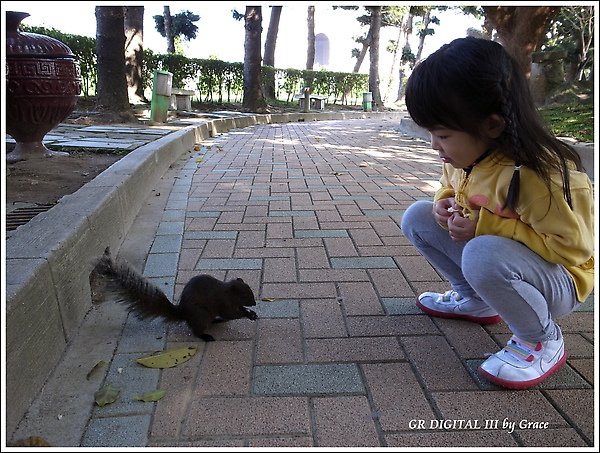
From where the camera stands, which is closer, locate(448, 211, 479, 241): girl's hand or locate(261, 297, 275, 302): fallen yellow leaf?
locate(448, 211, 479, 241): girl's hand

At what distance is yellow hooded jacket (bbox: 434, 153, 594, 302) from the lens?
1.56 m

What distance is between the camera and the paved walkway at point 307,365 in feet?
4.93

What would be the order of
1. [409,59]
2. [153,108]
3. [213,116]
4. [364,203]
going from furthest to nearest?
[409,59], [213,116], [153,108], [364,203]

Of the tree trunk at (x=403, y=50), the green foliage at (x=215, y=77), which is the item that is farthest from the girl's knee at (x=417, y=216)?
the tree trunk at (x=403, y=50)

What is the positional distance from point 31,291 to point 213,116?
11.0 meters

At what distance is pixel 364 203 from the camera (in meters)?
4.23

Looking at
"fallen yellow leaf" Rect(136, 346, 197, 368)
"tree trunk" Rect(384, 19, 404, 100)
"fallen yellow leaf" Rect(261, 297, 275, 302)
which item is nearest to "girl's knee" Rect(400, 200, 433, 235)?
"fallen yellow leaf" Rect(261, 297, 275, 302)

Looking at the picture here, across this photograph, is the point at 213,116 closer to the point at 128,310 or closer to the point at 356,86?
the point at 128,310

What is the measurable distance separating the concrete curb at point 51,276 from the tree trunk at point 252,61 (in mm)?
11952

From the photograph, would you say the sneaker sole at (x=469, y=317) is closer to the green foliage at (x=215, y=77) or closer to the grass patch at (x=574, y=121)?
the grass patch at (x=574, y=121)

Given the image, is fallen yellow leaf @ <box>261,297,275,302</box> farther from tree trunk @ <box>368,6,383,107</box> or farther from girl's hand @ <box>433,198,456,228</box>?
tree trunk @ <box>368,6,383,107</box>

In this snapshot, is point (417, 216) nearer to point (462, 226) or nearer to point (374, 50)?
point (462, 226)

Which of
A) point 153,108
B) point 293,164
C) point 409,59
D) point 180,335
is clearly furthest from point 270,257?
point 409,59

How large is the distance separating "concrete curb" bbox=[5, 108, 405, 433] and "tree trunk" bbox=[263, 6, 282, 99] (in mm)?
16991
